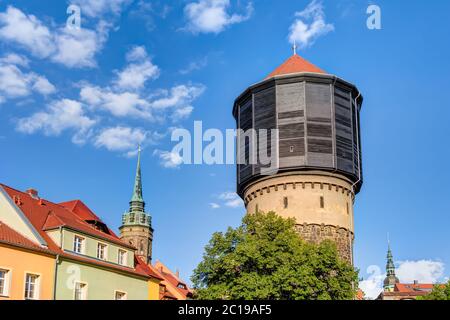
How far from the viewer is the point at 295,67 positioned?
4375 centimetres

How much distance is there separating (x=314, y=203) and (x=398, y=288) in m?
66.5

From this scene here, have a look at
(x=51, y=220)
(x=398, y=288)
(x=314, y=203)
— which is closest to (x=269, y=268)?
(x=314, y=203)

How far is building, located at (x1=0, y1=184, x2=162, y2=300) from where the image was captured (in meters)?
26.4

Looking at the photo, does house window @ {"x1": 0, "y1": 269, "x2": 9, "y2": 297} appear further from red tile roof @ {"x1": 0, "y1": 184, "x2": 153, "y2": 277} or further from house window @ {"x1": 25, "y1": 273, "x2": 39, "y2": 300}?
red tile roof @ {"x1": 0, "y1": 184, "x2": 153, "y2": 277}

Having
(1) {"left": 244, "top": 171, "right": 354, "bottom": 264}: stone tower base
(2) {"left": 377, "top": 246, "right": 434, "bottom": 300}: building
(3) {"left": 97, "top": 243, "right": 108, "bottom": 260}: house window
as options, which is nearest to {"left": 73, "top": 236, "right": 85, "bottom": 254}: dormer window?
(3) {"left": 97, "top": 243, "right": 108, "bottom": 260}: house window

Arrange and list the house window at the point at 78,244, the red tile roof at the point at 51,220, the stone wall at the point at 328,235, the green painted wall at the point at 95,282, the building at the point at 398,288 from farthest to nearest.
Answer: the building at the point at 398,288 < the stone wall at the point at 328,235 < the house window at the point at 78,244 < the red tile roof at the point at 51,220 < the green painted wall at the point at 95,282

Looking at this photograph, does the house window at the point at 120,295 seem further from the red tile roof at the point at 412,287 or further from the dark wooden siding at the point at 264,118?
the red tile roof at the point at 412,287

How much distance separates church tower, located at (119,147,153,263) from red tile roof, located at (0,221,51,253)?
65.9 meters

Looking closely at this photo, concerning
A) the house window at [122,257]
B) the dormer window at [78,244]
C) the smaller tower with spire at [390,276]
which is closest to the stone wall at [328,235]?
the house window at [122,257]

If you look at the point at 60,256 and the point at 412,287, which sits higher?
the point at 412,287

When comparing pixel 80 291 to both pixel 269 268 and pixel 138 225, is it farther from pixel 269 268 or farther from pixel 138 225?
pixel 138 225

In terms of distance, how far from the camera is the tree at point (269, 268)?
30.7m

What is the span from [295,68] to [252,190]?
29.5 ft
